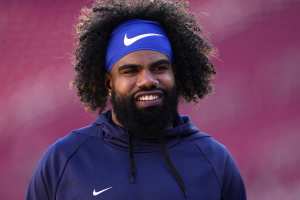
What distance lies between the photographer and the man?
2.85m

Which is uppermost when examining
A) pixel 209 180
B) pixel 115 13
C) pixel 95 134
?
pixel 115 13

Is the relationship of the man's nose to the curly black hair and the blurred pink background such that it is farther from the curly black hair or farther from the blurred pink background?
the blurred pink background

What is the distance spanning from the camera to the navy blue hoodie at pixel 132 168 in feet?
9.27

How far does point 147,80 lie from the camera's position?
287cm

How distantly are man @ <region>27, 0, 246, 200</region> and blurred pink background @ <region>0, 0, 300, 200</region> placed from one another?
5.40 feet

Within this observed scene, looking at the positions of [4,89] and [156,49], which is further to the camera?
[4,89]

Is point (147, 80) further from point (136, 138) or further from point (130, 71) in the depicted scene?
point (136, 138)

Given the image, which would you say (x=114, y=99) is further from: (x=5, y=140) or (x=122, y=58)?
(x=5, y=140)

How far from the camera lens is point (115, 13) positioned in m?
3.20

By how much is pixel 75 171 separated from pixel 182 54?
0.79m

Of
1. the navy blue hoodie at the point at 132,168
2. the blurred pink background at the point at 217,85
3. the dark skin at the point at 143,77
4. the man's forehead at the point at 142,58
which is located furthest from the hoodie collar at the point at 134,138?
the blurred pink background at the point at 217,85

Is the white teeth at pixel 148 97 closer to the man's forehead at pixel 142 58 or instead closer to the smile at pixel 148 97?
the smile at pixel 148 97

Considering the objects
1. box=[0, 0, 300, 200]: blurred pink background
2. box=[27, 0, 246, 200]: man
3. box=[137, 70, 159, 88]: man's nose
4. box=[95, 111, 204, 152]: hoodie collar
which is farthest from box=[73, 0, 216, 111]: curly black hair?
box=[0, 0, 300, 200]: blurred pink background

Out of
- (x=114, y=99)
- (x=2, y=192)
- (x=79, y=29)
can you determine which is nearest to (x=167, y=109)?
(x=114, y=99)
